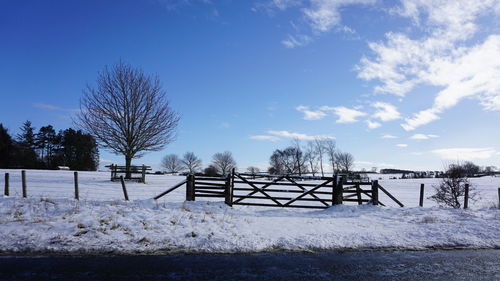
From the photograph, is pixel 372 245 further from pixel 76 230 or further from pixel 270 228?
pixel 76 230

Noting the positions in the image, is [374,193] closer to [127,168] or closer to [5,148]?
[127,168]

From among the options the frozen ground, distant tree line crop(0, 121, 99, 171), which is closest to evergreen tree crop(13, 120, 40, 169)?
distant tree line crop(0, 121, 99, 171)

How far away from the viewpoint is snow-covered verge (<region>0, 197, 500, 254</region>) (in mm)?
6418

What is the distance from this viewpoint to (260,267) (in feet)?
16.9

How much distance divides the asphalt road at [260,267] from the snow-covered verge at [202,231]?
2.12ft

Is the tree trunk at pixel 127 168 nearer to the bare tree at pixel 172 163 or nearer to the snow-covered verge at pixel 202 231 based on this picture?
the snow-covered verge at pixel 202 231

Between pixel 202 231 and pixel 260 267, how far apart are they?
9.51 ft

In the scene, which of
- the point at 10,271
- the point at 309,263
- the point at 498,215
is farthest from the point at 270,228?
the point at 498,215

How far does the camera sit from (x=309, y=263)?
546 centimetres

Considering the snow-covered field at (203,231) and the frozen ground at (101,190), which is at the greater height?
the snow-covered field at (203,231)

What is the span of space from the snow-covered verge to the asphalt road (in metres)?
0.65

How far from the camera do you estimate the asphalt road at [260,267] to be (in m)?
4.58

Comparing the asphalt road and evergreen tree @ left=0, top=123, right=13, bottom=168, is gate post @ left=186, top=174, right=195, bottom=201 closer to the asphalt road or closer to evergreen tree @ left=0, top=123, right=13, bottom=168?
the asphalt road

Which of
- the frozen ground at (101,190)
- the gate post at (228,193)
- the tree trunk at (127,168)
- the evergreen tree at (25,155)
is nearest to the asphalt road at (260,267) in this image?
the gate post at (228,193)
